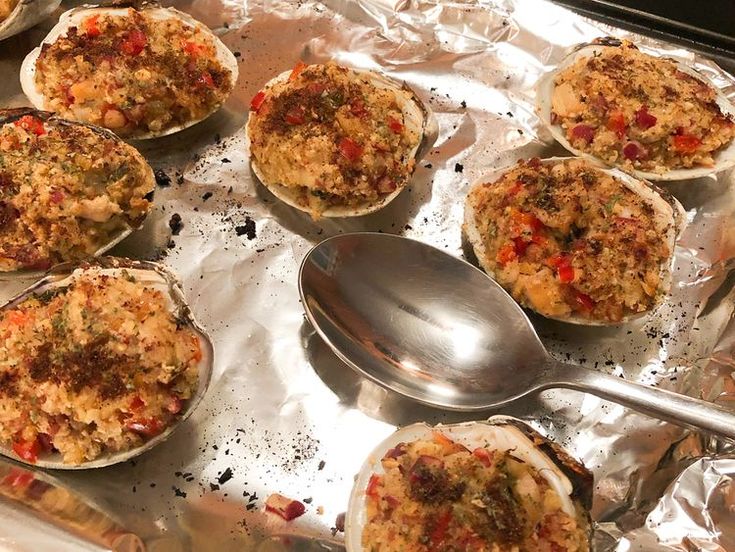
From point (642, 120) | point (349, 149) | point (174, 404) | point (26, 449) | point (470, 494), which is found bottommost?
point (26, 449)

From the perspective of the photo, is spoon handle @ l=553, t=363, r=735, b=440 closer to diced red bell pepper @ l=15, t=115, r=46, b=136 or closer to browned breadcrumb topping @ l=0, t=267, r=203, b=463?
browned breadcrumb topping @ l=0, t=267, r=203, b=463

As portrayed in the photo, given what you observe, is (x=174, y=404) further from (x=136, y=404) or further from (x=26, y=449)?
(x=26, y=449)

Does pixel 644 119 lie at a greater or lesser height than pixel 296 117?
greater

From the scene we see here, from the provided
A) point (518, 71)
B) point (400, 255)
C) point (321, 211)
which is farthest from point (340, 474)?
point (518, 71)

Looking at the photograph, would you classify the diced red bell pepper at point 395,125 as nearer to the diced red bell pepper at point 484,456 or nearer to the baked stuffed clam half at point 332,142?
the baked stuffed clam half at point 332,142

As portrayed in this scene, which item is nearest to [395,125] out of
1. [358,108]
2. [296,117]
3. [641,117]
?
[358,108]

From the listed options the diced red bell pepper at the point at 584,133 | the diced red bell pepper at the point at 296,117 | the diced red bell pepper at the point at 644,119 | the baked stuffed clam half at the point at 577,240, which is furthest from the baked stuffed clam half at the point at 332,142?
the diced red bell pepper at the point at 644,119
